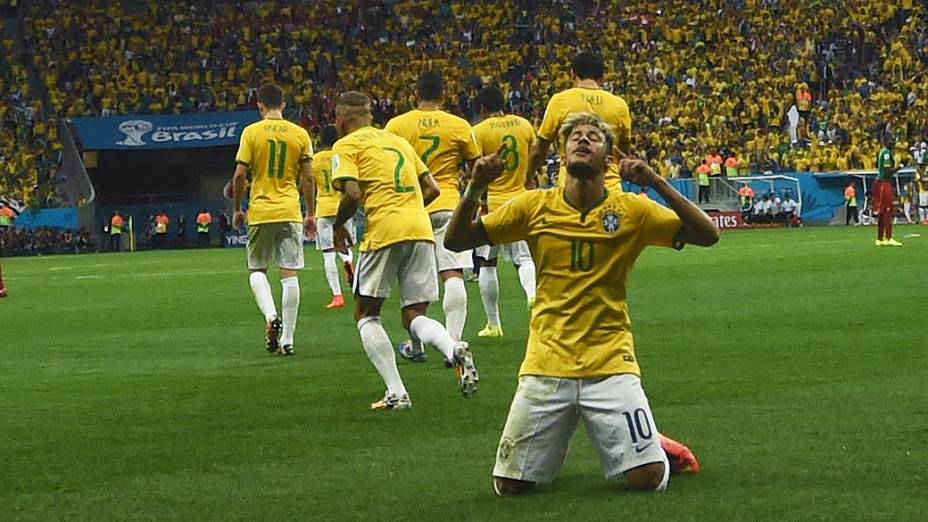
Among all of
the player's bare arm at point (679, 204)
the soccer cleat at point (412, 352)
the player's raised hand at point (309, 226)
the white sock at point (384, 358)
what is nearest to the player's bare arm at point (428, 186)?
the white sock at point (384, 358)

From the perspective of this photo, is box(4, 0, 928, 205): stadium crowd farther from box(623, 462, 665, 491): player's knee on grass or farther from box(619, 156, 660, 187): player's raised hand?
box(619, 156, 660, 187): player's raised hand

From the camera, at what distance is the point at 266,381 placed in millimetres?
11922

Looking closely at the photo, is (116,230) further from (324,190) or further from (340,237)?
(340,237)

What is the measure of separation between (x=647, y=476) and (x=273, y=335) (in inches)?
291

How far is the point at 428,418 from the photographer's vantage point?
9.50 m

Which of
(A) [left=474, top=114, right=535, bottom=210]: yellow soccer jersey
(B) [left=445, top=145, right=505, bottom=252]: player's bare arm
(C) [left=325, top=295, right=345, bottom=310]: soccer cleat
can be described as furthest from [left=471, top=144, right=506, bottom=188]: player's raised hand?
(C) [left=325, top=295, right=345, bottom=310]: soccer cleat

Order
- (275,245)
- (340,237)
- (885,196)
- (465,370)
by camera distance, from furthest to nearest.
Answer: (885,196)
(275,245)
(340,237)
(465,370)

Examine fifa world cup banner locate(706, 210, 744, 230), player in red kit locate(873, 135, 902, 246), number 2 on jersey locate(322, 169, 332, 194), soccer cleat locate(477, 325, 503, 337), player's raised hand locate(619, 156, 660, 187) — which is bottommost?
fifa world cup banner locate(706, 210, 744, 230)

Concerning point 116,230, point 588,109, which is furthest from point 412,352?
point 116,230

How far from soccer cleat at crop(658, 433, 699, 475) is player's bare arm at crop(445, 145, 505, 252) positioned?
1.26m

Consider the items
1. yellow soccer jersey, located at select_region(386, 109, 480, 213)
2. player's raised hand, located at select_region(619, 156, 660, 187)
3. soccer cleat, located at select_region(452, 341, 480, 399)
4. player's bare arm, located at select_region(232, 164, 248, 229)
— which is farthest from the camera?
player's bare arm, located at select_region(232, 164, 248, 229)

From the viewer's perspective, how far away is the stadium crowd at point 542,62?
49.3 meters

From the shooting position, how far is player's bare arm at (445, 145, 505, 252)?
6.81 meters

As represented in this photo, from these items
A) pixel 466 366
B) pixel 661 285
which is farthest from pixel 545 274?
pixel 661 285
